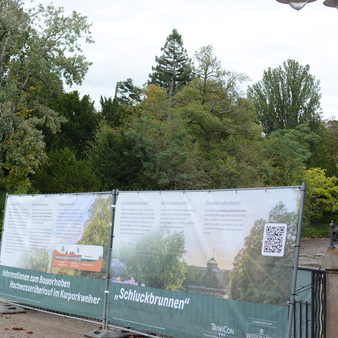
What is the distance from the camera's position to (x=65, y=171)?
42594 millimetres

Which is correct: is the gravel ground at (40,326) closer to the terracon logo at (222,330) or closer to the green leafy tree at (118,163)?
the terracon logo at (222,330)

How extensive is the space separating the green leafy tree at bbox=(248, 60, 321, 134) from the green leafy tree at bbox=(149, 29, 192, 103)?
483 inches

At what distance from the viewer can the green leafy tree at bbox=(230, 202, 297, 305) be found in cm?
764

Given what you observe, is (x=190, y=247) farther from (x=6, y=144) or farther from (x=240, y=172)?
(x=240, y=172)

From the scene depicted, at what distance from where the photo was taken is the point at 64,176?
42.2 m

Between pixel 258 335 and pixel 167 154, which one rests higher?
pixel 167 154

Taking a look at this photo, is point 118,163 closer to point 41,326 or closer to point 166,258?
point 41,326

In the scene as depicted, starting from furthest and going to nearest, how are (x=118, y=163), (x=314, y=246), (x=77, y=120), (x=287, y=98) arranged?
1. (x=287, y=98)
2. (x=77, y=120)
3. (x=314, y=246)
4. (x=118, y=163)

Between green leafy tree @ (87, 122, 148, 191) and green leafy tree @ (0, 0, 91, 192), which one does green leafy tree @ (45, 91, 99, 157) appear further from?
green leafy tree @ (0, 0, 91, 192)

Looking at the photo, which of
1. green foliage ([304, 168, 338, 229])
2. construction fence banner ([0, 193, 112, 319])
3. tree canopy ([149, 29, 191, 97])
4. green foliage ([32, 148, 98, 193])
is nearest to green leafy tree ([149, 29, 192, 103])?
tree canopy ([149, 29, 191, 97])

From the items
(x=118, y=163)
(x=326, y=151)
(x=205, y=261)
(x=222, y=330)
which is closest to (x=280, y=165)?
(x=118, y=163)

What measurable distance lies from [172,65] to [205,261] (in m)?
69.5

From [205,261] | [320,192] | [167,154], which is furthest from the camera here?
[320,192]

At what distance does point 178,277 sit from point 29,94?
3279 cm
